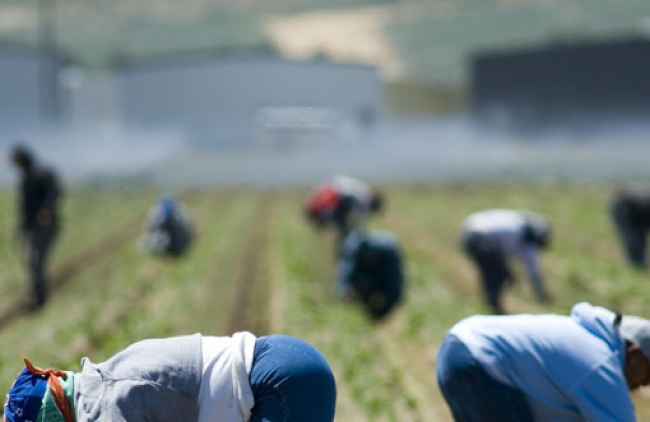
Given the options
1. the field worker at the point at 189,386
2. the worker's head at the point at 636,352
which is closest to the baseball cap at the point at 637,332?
the worker's head at the point at 636,352

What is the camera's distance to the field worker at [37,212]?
1423cm

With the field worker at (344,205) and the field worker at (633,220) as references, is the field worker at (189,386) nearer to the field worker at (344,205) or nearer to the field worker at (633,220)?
the field worker at (344,205)

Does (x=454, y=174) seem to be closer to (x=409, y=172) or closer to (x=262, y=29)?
(x=409, y=172)

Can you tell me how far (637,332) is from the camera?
4555 mm

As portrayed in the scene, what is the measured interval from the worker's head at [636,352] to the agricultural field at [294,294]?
3893 mm

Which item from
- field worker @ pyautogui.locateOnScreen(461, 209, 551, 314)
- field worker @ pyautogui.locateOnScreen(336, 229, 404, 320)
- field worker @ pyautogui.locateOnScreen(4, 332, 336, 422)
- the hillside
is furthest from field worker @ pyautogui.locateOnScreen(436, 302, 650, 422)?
the hillside

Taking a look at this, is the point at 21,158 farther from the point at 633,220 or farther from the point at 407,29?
the point at 407,29

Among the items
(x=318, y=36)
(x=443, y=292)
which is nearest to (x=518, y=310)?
(x=443, y=292)

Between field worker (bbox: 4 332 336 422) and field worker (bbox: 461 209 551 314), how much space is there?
7.89 metres

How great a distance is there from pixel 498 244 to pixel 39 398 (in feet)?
28.3

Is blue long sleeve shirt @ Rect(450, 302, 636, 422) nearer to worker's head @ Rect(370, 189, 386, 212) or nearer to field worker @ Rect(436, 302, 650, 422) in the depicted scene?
field worker @ Rect(436, 302, 650, 422)

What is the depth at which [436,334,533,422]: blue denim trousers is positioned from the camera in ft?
15.8

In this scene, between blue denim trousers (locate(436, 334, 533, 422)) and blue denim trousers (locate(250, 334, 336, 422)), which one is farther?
blue denim trousers (locate(436, 334, 533, 422))

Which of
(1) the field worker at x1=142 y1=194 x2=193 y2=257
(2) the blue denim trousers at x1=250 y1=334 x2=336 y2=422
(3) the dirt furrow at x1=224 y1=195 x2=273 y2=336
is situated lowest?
(3) the dirt furrow at x1=224 y1=195 x2=273 y2=336
